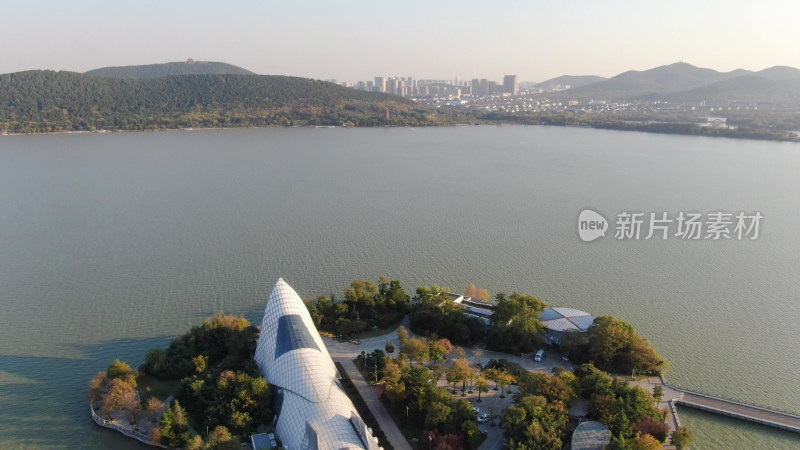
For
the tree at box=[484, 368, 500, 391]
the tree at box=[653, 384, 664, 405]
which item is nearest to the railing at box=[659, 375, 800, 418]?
the tree at box=[653, 384, 664, 405]

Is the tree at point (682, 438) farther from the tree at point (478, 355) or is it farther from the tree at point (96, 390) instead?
the tree at point (96, 390)

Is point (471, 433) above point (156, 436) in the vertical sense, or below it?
above

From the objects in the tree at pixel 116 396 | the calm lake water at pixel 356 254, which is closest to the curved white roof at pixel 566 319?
the calm lake water at pixel 356 254

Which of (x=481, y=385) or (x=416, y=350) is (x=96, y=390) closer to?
(x=416, y=350)

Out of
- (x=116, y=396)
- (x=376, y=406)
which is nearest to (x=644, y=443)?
(x=376, y=406)

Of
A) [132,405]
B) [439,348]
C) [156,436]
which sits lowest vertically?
[156,436]

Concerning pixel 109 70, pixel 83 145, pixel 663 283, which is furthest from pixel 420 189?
pixel 109 70

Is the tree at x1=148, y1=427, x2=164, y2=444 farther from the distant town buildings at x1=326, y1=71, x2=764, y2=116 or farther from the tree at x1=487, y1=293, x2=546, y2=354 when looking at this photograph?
the distant town buildings at x1=326, y1=71, x2=764, y2=116

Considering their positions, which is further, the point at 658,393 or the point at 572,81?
the point at 572,81
